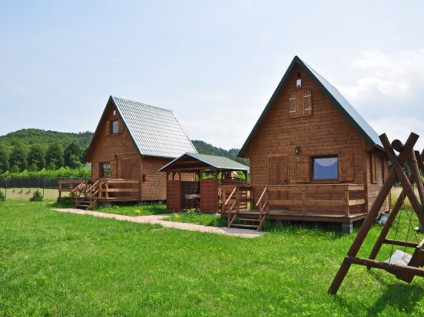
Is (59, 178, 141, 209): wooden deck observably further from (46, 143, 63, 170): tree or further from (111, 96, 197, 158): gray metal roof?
(46, 143, 63, 170): tree

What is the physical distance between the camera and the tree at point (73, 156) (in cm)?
8344

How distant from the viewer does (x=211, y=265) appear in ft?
24.5

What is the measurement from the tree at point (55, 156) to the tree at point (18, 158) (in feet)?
18.0

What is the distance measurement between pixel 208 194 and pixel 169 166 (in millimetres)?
3100

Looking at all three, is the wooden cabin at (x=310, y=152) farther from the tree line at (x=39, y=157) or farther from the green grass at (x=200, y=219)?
the tree line at (x=39, y=157)

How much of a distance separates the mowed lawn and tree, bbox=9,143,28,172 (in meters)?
85.8

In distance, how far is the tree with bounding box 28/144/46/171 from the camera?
86887mm

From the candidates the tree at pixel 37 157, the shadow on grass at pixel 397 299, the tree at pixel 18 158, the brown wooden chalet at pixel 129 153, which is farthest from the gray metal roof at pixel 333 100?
the tree at pixel 18 158

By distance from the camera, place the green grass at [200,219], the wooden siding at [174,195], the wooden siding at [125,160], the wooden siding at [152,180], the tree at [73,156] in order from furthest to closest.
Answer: the tree at [73,156]
the wooden siding at [125,160]
the wooden siding at [152,180]
the wooden siding at [174,195]
the green grass at [200,219]

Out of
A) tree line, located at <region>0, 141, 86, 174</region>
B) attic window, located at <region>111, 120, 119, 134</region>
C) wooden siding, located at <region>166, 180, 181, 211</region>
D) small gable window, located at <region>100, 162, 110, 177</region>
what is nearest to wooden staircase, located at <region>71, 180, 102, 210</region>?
small gable window, located at <region>100, 162, 110, 177</region>

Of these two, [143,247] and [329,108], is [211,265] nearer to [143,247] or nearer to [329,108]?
[143,247]

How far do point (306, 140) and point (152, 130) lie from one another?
518 inches

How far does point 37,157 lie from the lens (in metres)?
88.3

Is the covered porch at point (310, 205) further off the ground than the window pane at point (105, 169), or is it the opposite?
the window pane at point (105, 169)
